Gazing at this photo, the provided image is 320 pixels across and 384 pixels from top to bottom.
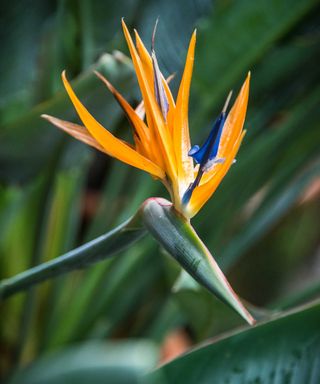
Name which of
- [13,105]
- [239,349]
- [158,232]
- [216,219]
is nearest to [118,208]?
[216,219]

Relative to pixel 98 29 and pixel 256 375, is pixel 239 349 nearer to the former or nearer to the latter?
pixel 256 375

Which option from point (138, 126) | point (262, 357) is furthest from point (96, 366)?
point (138, 126)

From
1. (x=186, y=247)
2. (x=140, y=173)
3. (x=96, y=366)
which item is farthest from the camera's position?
(x=140, y=173)

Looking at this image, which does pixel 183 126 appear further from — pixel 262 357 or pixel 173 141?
pixel 262 357

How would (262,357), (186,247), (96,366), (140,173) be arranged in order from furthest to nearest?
(140,173) < (96,366) < (262,357) < (186,247)

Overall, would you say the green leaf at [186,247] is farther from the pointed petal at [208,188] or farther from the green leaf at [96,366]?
the green leaf at [96,366]
